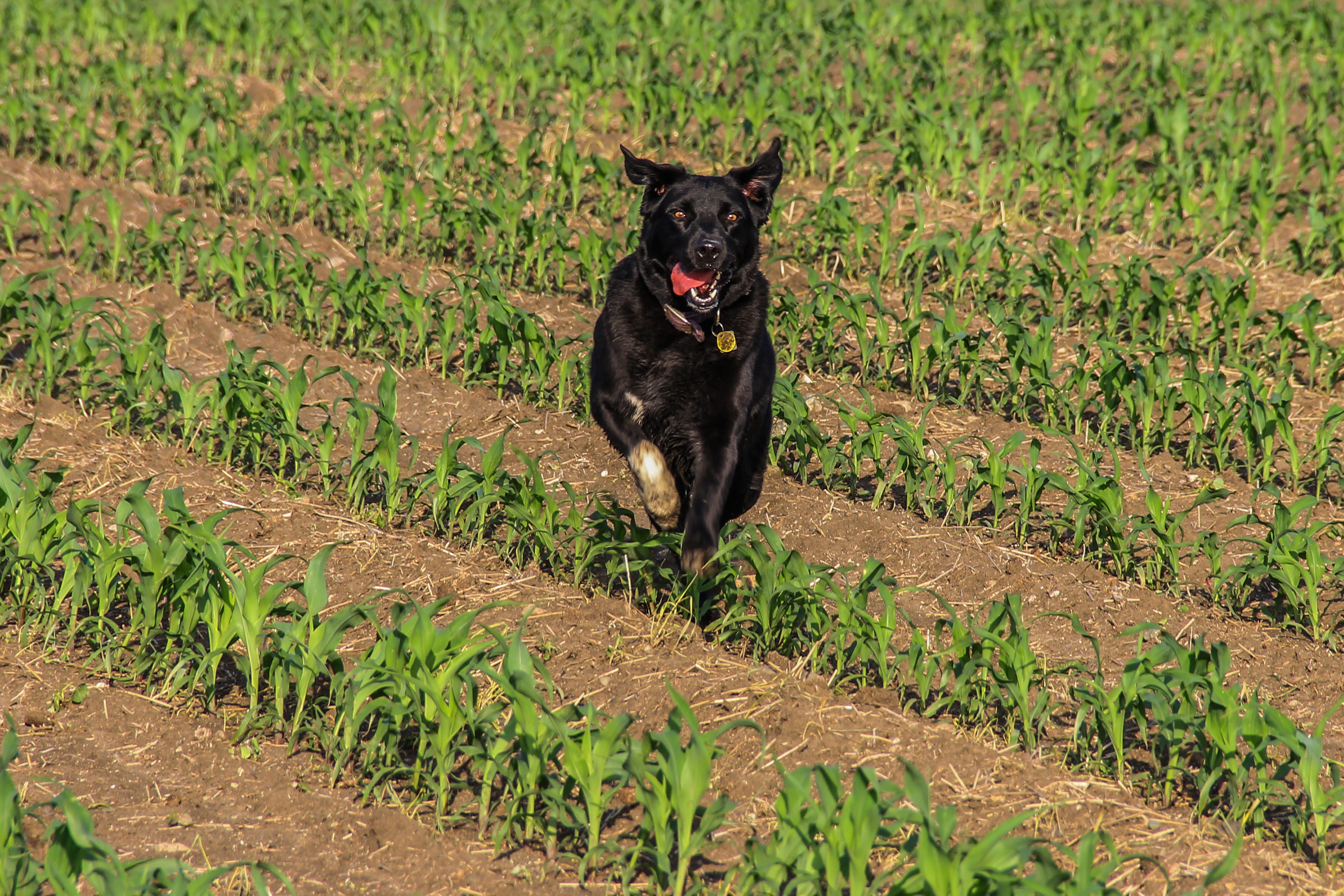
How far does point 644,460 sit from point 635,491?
0.99m

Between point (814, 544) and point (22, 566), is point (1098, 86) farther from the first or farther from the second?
point (22, 566)

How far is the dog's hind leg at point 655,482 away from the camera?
505cm

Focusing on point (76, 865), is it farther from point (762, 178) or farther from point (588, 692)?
point (762, 178)

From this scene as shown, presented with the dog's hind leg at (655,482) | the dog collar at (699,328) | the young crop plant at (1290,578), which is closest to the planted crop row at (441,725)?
the dog's hind leg at (655,482)

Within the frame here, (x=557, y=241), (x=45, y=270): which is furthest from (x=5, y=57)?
(x=557, y=241)

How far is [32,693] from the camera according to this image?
159 inches

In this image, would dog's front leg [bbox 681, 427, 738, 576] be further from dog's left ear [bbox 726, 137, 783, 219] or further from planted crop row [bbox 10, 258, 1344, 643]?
dog's left ear [bbox 726, 137, 783, 219]

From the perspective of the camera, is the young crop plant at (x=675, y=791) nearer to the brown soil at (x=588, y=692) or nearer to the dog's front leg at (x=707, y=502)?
the brown soil at (x=588, y=692)

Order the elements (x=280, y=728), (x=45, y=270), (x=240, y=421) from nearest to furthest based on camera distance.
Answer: (x=280, y=728), (x=240, y=421), (x=45, y=270)

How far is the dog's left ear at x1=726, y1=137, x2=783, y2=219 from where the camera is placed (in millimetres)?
5344

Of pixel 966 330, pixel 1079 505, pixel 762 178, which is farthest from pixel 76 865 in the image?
pixel 966 330

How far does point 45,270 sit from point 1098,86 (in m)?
8.05

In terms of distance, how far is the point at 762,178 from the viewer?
17.9ft

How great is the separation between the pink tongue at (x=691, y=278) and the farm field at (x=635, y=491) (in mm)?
937
